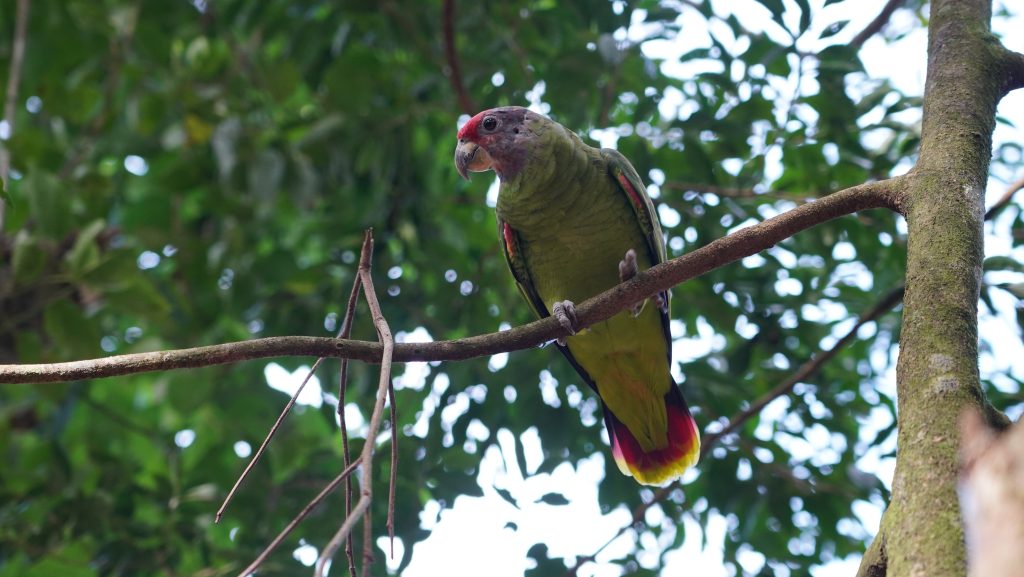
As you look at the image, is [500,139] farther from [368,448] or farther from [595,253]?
[368,448]

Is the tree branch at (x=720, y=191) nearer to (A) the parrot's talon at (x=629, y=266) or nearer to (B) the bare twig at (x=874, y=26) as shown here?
(A) the parrot's talon at (x=629, y=266)

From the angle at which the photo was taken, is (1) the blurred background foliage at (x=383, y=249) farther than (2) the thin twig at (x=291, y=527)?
Yes

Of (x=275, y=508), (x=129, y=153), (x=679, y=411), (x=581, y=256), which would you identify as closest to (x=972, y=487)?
(x=581, y=256)

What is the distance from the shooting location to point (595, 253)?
10.8ft

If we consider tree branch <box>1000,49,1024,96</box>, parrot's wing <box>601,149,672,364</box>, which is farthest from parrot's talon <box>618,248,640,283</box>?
tree branch <box>1000,49,1024,96</box>

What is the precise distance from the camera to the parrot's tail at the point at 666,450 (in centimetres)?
357

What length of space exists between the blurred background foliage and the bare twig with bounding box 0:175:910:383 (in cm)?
152

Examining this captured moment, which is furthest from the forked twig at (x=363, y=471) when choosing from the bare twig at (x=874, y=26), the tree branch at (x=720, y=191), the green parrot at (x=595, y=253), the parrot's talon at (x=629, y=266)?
the bare twig at (x=874, y=26)

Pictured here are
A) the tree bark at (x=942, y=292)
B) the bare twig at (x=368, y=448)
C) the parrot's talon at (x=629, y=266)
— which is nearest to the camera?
the bare twig at (x=368, y=448)

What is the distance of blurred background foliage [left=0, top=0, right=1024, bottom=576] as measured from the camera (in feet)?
12.0

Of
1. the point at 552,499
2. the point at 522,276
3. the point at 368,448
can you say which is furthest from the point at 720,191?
the point at 368,448

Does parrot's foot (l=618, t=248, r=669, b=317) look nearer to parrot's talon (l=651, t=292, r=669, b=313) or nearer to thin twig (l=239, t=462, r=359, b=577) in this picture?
parrot's talon (l=651, t=292, r=669, b=313)

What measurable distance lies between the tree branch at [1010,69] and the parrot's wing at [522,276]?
1.88 metres

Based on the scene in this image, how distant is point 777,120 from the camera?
362cm
